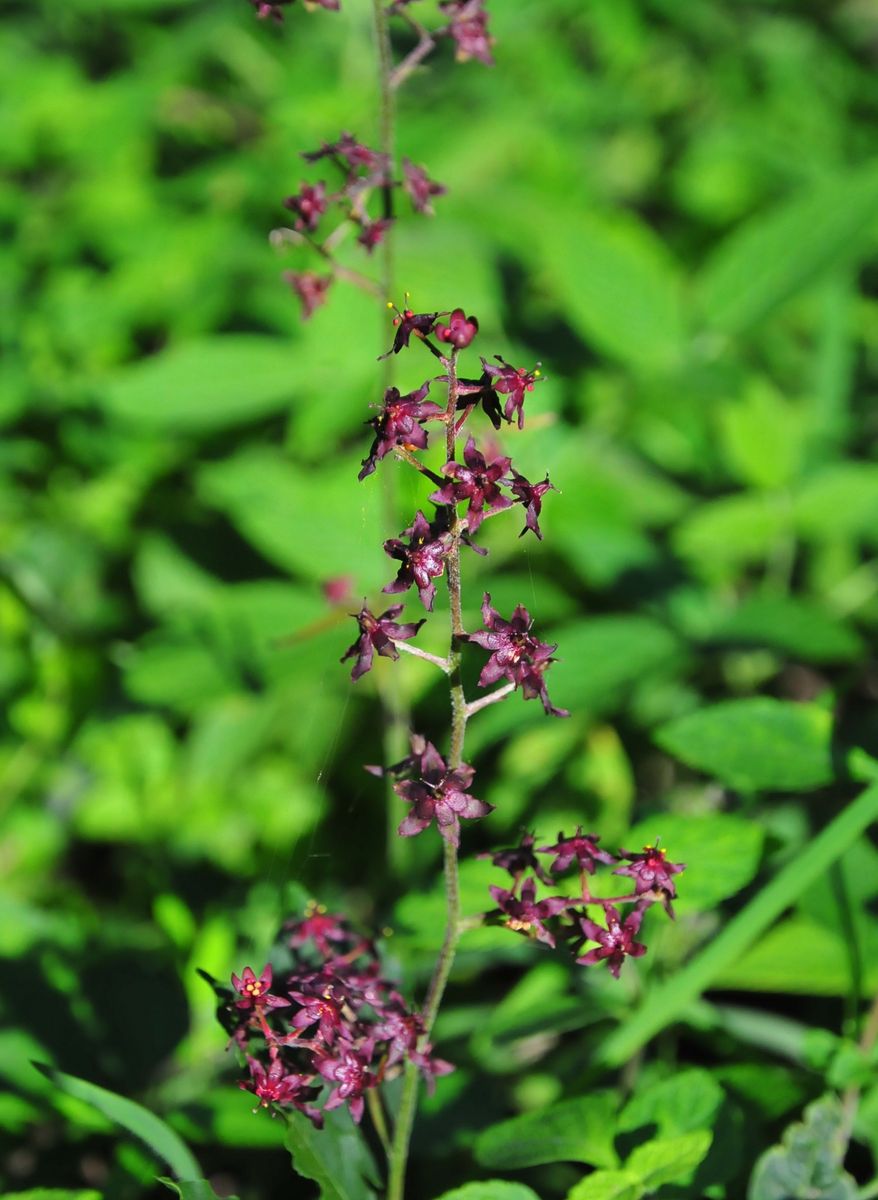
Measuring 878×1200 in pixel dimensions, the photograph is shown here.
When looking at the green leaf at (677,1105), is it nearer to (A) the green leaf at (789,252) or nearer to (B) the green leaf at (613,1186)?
(B) the green leaf at (613,1186)

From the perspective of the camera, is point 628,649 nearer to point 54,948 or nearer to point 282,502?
point 282,502

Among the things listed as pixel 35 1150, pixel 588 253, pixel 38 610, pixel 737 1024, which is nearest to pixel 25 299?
pixel 38 610

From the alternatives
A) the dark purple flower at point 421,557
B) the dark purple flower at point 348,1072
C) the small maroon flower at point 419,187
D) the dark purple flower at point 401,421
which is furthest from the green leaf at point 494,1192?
the small maroon flower at point 419,187

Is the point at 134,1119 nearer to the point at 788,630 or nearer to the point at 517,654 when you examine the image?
the point at 517,654

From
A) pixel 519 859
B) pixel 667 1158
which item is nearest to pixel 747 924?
pixel 667 1158

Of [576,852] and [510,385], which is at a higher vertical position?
[510,385]

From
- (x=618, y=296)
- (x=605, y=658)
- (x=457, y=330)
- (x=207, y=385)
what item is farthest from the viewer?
(x=618, y=296)

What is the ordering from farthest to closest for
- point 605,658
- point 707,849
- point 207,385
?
point 207,385, point 605,658, point 707,849

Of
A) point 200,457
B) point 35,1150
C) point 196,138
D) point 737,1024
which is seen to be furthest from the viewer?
point 196,138
